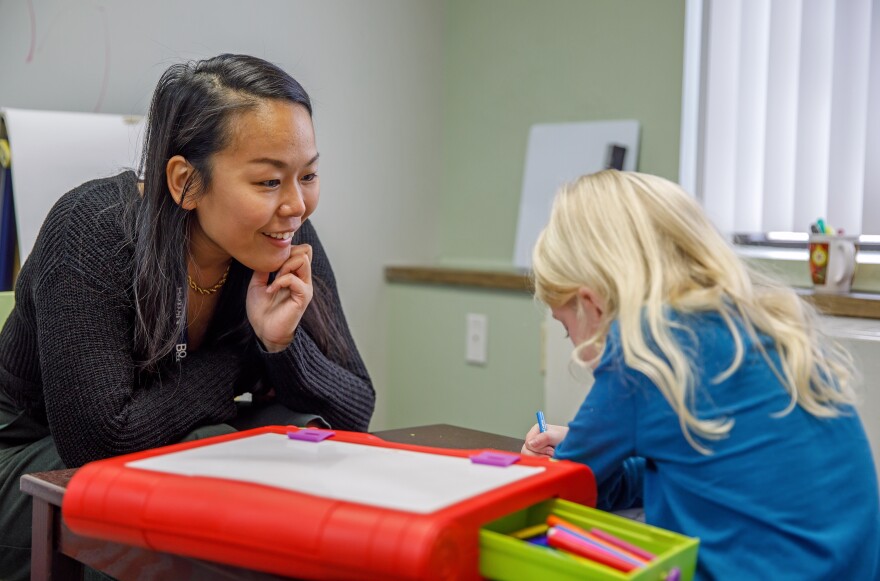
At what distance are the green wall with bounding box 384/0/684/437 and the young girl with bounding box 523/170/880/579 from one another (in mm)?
1445

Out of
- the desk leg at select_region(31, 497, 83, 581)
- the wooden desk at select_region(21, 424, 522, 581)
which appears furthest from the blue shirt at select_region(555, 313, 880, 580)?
the desk leg at select_region(31, 497, 83, 581)

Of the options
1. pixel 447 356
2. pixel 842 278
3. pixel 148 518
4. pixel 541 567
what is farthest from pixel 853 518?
pixel 447 356

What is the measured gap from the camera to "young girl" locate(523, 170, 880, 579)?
0.84 metres

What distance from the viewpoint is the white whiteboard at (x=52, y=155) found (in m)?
1.81

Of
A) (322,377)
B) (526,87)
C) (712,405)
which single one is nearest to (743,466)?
(712,405)

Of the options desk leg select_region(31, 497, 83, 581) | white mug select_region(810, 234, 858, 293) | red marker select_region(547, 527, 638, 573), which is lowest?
desk leg select_region(31, 497, 83, 581)

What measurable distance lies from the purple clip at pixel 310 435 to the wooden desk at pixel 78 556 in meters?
0.20

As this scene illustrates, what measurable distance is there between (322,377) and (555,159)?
1297 millimetres

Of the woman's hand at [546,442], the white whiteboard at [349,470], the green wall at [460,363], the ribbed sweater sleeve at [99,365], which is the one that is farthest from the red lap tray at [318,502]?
the green wall at [460,363]

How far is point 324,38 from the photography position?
2.58 metres

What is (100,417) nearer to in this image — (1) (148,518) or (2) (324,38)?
(1) (148,518)

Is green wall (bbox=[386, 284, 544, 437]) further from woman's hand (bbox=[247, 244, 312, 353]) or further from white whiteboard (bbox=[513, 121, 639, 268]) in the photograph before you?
woman's hand (bbox=[247, 244, 312, 353])

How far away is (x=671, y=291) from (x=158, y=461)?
0.51m

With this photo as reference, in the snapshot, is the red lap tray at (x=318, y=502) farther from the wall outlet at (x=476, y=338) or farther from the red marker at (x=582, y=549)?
the wall outlet at (x=476, y=338)
